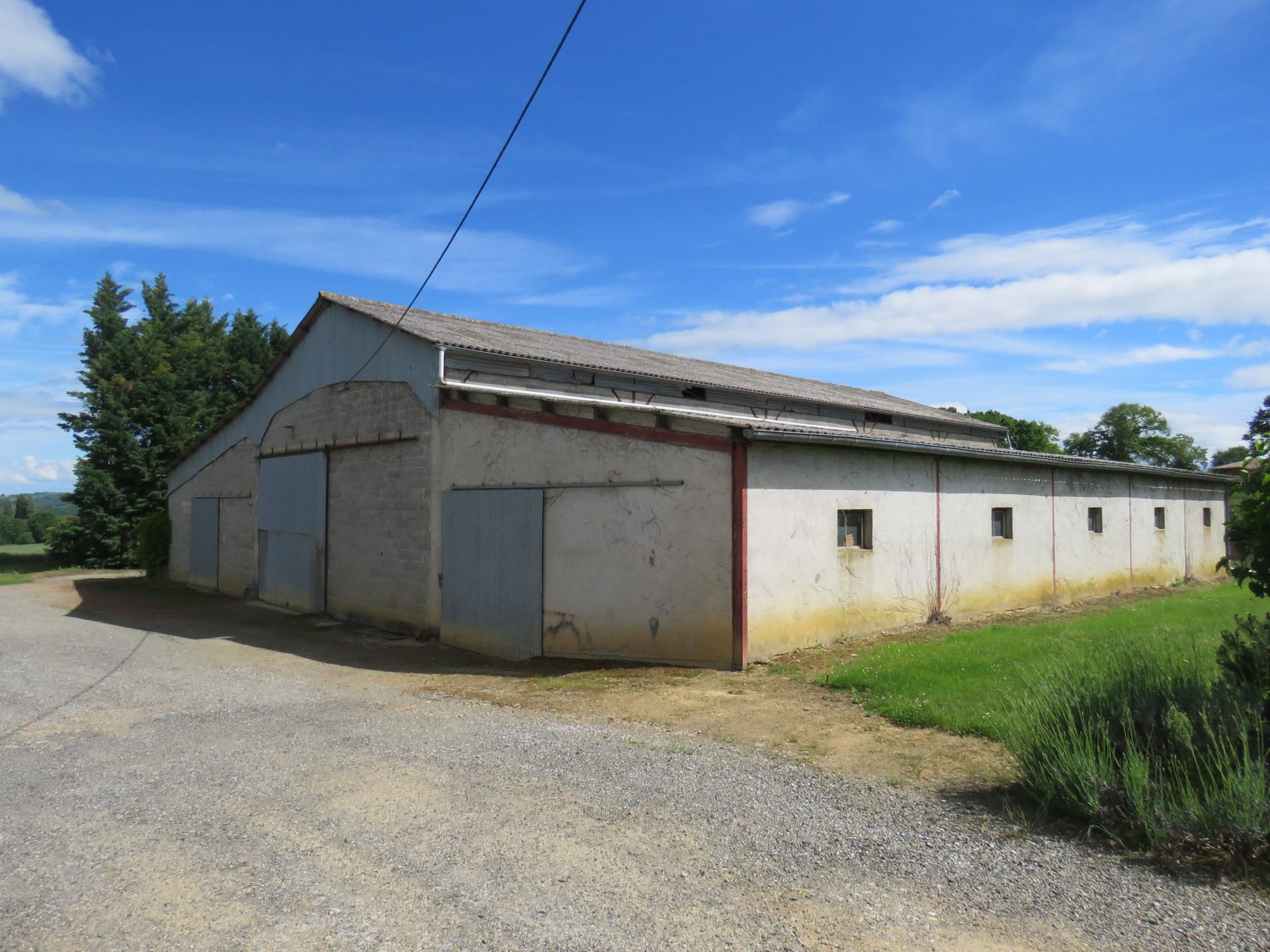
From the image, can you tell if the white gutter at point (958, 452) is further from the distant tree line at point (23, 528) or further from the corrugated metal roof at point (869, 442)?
the distant tree line at point (23, 528)

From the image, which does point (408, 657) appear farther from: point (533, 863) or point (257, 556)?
point (257, 556)

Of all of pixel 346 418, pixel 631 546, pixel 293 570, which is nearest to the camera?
pixel 631 546

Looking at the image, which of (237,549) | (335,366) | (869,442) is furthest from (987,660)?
(237,549)

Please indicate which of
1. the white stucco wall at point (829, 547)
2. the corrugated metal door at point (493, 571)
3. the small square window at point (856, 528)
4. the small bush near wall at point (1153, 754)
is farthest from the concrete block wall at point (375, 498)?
the small bush near wall at point (1153, 754)

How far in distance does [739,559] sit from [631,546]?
4.86ft

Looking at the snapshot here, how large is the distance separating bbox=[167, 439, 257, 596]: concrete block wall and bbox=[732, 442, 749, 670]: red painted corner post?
544 inches

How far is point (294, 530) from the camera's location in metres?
16.9

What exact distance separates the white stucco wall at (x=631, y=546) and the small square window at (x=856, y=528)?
2.49 metres

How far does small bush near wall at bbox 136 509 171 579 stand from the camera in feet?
79.4

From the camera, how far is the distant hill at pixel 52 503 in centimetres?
3397

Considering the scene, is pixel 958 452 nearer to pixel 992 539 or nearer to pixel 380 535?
pixel 992 539

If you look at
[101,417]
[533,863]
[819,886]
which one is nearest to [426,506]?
[533,863]

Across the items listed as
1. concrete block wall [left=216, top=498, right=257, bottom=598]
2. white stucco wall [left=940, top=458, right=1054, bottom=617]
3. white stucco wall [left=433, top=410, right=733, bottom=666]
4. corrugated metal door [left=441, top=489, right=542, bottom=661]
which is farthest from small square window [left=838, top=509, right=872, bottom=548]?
concrete block wall [left=216, top=498, right=257, bottom=598]

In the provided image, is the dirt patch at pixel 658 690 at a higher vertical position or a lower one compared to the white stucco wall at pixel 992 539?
lower
